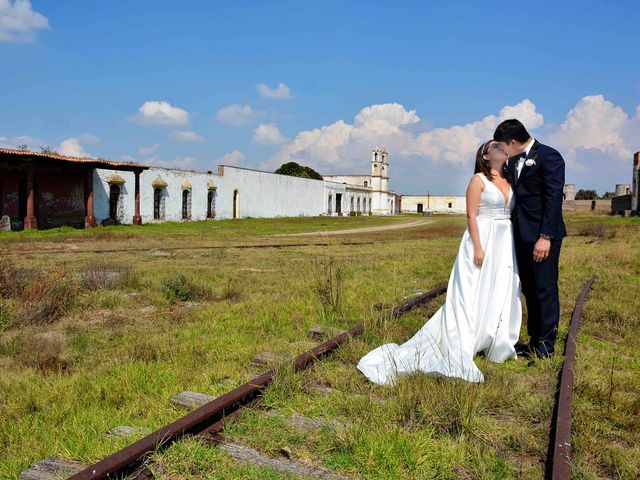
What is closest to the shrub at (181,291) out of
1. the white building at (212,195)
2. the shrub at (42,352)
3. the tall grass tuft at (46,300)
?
the tall grass tuft at (46,300)

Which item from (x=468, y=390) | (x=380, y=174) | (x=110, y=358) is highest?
(x=380, y=174)

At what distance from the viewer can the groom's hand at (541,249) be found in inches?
165

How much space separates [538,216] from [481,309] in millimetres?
886

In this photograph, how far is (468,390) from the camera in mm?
3029

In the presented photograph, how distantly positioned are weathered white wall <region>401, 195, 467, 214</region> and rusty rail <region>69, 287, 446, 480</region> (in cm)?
9570

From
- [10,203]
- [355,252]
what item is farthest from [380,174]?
[355,252]

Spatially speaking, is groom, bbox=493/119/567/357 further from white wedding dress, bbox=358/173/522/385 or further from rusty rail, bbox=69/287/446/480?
rusty rail, bbox=69/287/446/480

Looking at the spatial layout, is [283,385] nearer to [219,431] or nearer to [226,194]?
[219,431]

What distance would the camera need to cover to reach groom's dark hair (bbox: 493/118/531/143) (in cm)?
430

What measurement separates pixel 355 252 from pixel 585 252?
5.76m

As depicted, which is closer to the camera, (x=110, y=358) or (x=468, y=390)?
(x=468, y=390)

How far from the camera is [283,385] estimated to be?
10.9 feet

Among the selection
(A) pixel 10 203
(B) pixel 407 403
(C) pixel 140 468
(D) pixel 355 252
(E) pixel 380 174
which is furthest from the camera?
(E) pixel 380 174

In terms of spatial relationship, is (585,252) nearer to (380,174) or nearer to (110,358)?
(110,358)
